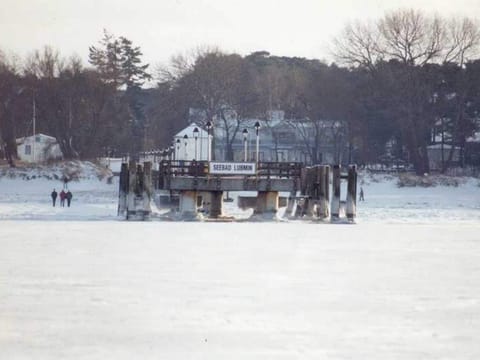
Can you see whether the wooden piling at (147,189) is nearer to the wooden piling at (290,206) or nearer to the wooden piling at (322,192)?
the wooden piling at (322,192)

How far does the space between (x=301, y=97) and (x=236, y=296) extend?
6741 centimetres

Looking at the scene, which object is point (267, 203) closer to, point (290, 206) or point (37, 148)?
point (290, 206)

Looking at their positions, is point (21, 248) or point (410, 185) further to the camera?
point (410, 185)

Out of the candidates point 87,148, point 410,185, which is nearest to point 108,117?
point 87,148

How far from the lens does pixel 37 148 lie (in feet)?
260

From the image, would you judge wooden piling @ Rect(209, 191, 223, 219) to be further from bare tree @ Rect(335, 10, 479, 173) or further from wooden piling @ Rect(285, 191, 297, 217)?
bare tree @ Rect(335, 10, 479, 173)

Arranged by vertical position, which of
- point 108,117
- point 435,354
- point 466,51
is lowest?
point 435,354

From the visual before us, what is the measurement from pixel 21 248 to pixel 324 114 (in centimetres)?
5987

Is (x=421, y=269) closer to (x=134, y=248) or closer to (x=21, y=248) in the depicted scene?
Answer: (x=134, y=248)

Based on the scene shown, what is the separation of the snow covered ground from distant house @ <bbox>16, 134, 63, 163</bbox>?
176 ft

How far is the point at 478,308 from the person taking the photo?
40.3 ft

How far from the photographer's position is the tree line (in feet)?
229

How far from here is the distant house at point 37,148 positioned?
76.7m

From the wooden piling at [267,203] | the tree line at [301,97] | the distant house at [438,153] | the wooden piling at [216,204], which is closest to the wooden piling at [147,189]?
the wooden piling at [216,204]
